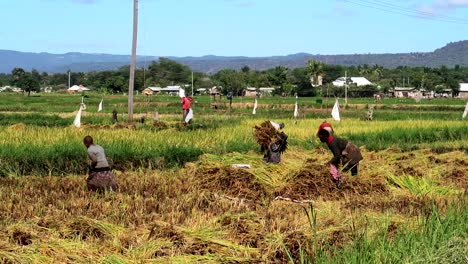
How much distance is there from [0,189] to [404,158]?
810 cm

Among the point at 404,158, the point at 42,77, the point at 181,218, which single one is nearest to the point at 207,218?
the point at 181,218

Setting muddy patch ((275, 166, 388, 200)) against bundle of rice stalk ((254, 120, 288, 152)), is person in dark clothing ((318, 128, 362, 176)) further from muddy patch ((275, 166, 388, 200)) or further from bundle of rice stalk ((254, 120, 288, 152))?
bundle of rice stalk ((254, 120, 288, 152))

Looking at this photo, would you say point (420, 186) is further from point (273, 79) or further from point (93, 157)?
point (273, 79)

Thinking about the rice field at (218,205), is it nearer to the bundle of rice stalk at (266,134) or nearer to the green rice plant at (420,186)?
the green rice plant at (420,186)

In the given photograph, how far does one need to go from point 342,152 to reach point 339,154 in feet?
1.05

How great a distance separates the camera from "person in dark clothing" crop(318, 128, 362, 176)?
28.1 ft

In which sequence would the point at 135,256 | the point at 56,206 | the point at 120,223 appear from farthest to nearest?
the point at 56,206, the point at 120,223, the point at 135,256

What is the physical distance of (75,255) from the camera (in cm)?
480

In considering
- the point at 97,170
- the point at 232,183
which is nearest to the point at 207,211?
the point at 232,183

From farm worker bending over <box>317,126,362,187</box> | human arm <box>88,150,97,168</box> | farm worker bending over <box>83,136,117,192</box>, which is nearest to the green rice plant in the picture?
farm worker bending over <box>317,126,362,187</box>

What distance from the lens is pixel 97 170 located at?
849 centimetres

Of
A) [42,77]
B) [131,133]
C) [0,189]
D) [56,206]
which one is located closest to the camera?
[56,206]

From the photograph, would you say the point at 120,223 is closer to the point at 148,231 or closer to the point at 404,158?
the point at 148,231

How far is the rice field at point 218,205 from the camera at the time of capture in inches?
191
